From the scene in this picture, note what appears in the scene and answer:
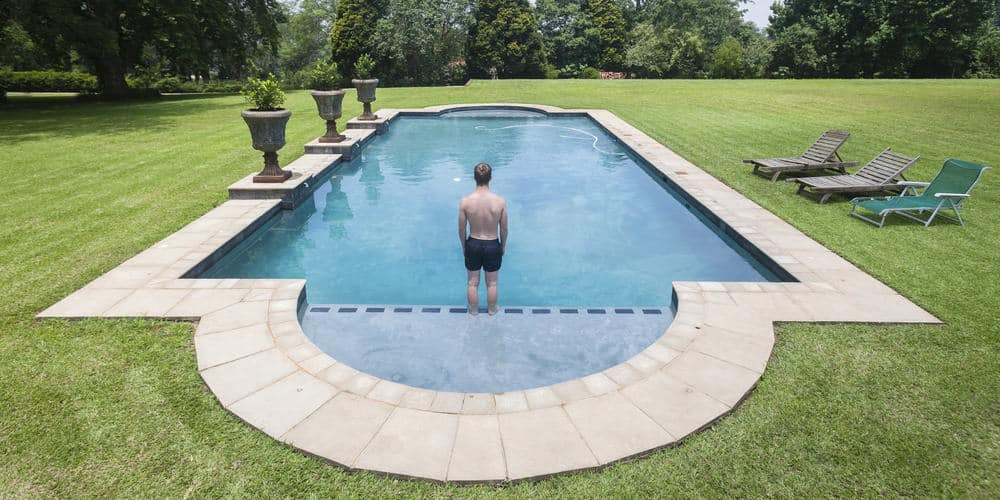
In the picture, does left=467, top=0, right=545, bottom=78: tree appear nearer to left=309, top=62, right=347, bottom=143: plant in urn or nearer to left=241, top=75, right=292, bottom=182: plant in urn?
left=309, top=62, right=347, bottom=143: plant in urn

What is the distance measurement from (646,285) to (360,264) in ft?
14.6

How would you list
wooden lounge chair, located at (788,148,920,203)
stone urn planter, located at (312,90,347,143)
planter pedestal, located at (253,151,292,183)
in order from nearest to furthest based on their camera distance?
wooden lounge chair, located at (788,148,920,203)
planter pedestal, located at (253,151,292,183)
stone urn planter, located at (312,90,347,143)

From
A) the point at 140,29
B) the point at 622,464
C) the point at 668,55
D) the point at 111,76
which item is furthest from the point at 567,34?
the point at 622,464

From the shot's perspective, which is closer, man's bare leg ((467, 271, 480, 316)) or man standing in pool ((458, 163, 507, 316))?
man standing in pool ((458, 163, 507, 316))

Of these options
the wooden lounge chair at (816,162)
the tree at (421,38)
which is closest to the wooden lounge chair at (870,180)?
the wooden lounge chair at (816,162)

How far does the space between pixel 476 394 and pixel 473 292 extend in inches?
74.9

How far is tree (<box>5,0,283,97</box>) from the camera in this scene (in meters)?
23.0

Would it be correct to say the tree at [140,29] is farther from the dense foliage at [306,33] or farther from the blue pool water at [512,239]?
the dense foliage at [306,33]

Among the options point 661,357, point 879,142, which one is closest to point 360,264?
point 661,357

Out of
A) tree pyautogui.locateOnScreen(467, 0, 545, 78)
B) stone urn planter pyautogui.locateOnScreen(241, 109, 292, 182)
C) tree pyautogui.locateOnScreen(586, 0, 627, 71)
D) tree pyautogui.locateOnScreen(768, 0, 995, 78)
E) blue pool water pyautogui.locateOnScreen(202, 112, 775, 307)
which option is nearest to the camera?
blue pool water pyautogui.locateOnScreen(202, 112, 775, 307)

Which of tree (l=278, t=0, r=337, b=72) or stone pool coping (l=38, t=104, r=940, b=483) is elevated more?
tree (l=278, t=0, r=337, b=72)

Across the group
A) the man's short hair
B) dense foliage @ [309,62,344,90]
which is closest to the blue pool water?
the man's short hair

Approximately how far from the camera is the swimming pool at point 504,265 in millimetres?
5621

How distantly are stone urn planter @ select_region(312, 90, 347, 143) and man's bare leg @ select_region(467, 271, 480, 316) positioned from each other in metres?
9.96
